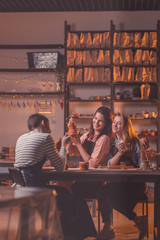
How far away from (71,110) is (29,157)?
389 cm

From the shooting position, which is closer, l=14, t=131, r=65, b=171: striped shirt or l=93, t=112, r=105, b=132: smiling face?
l=14, t=131, r=65, b=171: striped shirt

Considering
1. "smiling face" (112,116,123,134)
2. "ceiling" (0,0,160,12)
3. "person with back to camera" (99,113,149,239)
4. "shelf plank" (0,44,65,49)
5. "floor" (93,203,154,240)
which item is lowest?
"floor" (93,203,154,240)

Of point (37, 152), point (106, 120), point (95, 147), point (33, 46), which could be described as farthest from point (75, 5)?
point (37, 152)

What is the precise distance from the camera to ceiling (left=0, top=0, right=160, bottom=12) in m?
6.85

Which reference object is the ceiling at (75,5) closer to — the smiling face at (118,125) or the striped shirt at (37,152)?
the smiling face at (118,125)

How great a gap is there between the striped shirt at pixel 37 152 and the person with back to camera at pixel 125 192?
0.62 metres

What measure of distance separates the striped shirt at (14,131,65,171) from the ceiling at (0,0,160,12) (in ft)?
13.5

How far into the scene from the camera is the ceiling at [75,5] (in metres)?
6.85

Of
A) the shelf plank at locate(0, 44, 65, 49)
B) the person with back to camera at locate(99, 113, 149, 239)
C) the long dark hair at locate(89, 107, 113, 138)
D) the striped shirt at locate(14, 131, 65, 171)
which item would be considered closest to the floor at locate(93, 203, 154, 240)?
the person with back to camera at locate(99, 113, 149, 239)

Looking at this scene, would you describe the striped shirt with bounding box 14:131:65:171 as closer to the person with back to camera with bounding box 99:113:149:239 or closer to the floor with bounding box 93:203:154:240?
the person with back to camera with bounding box 99:113:149:239

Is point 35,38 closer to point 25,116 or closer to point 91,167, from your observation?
point 25,116

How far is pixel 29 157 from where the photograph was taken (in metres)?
3.26

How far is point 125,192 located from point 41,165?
2.91 feet

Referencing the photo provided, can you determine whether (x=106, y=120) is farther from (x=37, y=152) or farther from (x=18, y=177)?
(x=18, y=177)
